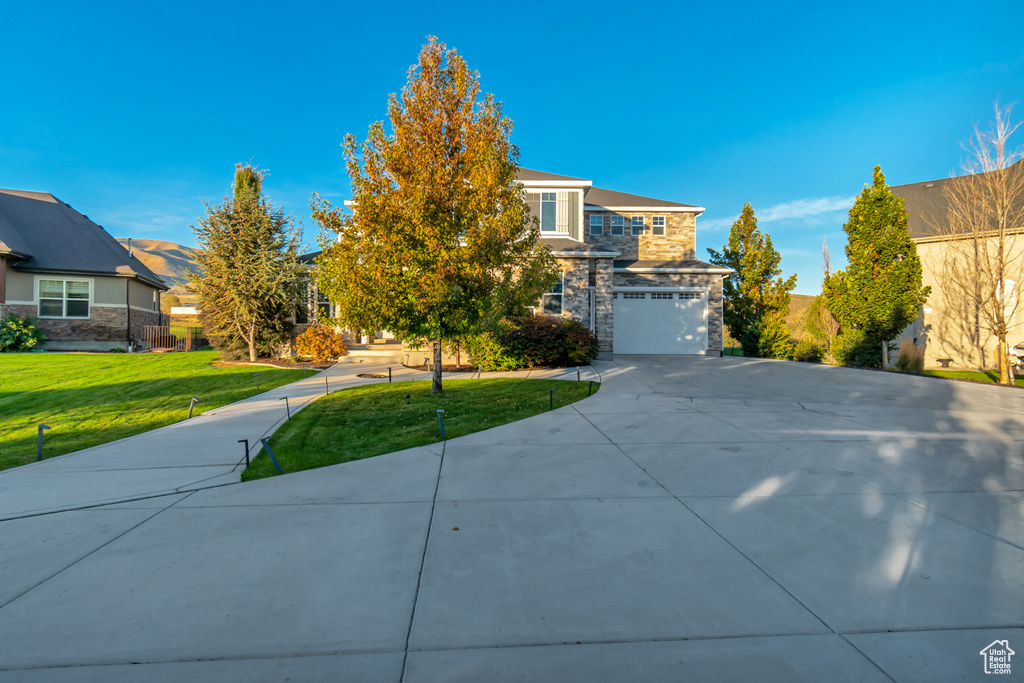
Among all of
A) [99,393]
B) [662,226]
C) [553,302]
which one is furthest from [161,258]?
[553,302]

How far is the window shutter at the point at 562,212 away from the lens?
19375 mm

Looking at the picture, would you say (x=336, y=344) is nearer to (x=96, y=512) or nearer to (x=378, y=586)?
(x=96, y=512)

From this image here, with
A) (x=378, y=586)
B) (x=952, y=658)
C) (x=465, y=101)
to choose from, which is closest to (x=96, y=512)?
(x=378, y=586)

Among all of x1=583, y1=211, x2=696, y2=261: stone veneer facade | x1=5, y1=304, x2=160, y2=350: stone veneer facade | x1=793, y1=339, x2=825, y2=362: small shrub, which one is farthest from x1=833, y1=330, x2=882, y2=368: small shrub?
x1=5, y1=304, x2=160, y2=350: stone veneer facade

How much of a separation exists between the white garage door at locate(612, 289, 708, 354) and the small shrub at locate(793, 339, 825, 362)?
3.96 meters

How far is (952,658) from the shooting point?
2.35m

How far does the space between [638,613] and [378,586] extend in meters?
1.64

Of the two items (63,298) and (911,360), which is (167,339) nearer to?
(63,298)

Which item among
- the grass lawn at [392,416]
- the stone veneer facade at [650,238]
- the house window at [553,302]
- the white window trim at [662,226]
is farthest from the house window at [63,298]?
the white window trim at [662,226]

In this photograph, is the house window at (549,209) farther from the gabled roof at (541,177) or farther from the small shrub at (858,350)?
the small shrub at (858,350)

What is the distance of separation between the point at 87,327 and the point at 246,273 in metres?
10.3

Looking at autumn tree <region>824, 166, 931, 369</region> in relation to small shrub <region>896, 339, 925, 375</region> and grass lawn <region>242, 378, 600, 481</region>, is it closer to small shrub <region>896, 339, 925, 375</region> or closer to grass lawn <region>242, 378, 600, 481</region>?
small shrub <region>896, 339, 925, 375</region>

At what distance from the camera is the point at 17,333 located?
18609 mm

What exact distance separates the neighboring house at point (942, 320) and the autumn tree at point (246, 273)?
24893 mm
